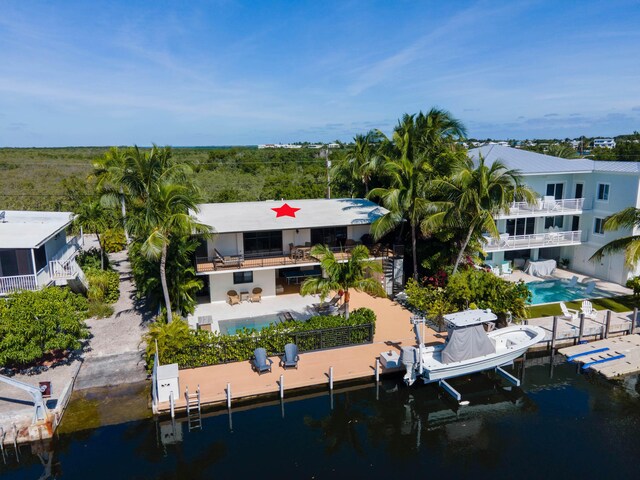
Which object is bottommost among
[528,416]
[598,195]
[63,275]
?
[528,416]

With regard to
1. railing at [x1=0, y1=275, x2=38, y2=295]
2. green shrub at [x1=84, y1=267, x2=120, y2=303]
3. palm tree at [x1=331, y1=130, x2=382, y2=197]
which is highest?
palm tree at [x1=331, y1=130, x2=382, y2=197]

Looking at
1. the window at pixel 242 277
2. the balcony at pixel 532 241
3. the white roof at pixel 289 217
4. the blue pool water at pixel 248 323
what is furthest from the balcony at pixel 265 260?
the balcony at pixel 532 241

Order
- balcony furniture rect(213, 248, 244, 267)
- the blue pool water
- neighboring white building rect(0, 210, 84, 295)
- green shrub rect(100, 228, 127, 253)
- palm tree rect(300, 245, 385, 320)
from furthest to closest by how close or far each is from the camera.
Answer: green shrub rect(100, 228, 127, 253)
balcony furniture rect(213, 248, 244, 267)
the blue pool water
neighboring white building rect(0, 210, 84, 295)
palm tree rect(300, 245, 385, 320)

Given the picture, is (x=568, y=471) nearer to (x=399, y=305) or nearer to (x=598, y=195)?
(x=399, y=305)

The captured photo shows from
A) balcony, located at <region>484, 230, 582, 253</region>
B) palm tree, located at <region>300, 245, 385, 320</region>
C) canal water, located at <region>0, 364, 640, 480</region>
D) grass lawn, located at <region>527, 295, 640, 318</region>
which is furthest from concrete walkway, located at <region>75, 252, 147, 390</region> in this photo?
balcony, located at <region>484, 230, 582, 253</region>

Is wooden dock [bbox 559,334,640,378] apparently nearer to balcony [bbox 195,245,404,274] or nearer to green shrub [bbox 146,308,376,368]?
green shrub [bbox 146,308,376,368]

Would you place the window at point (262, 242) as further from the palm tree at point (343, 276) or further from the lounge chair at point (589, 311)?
the lounge chair at point (589, 311)

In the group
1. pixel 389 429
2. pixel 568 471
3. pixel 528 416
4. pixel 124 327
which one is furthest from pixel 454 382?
pixel 124 327

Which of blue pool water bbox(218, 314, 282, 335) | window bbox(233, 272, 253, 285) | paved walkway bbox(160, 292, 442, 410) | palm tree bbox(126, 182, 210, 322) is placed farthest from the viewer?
window bbox(233, 272, 253, 285)
